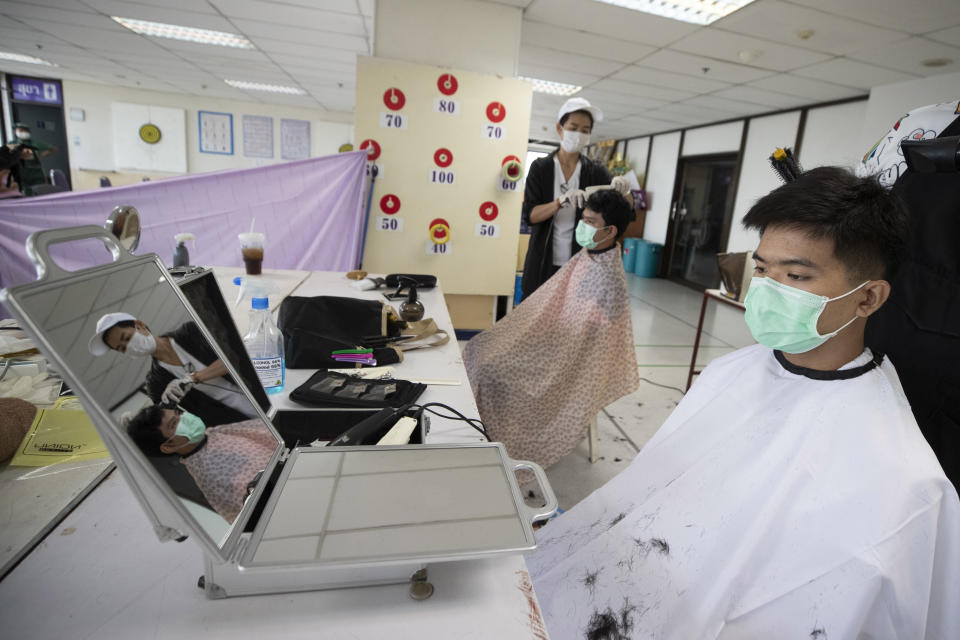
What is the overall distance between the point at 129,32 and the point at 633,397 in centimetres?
590

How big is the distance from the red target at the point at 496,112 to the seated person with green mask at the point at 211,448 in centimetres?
298

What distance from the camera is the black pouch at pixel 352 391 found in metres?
0.96

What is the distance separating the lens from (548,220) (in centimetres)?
250

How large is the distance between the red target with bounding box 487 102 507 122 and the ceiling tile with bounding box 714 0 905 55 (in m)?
1.50

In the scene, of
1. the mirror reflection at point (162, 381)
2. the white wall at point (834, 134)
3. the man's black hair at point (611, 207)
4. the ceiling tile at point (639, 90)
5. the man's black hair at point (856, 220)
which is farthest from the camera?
the ceiling tile at point (639, 90)

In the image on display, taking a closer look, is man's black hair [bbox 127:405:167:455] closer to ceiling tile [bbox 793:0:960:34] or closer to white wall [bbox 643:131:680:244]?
ceiling tile [bbox 793:0:960:34]

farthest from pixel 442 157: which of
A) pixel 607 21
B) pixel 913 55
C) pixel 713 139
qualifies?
pixel 713 139

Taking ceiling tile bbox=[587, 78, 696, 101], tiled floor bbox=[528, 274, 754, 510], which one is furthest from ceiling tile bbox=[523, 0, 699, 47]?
tiled floor bbox=[528, 274, 754, 510]

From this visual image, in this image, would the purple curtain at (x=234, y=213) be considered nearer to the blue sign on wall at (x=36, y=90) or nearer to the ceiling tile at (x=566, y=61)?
the ceiling tile at (x=566, y=61)

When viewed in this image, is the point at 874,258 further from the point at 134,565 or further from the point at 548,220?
the point at 548,220

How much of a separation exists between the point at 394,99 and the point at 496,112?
2.25 feet

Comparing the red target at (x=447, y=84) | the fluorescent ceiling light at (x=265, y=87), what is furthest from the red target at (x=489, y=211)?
the fluorescent ceiling light at (x=265, y=87)

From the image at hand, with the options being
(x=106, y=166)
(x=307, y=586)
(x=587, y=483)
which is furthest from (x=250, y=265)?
(x=106, y=166)

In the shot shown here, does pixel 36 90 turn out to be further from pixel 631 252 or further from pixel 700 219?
pixel 700 219
